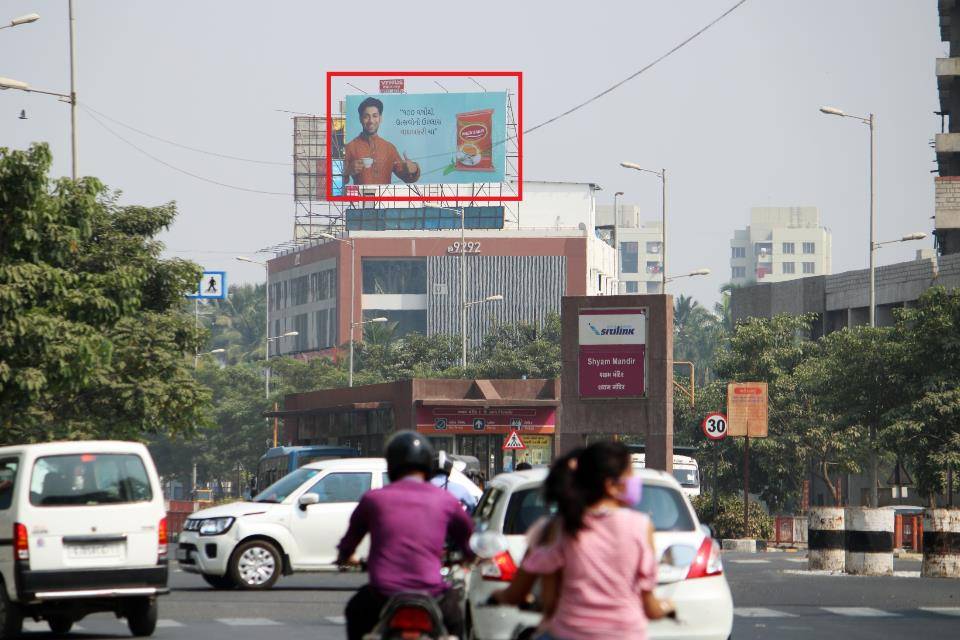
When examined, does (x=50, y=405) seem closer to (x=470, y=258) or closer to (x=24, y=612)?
(x=24, y=612)

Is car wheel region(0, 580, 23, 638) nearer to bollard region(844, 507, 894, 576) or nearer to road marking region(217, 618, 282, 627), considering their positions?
road marking region(217, 618, 282, 627)

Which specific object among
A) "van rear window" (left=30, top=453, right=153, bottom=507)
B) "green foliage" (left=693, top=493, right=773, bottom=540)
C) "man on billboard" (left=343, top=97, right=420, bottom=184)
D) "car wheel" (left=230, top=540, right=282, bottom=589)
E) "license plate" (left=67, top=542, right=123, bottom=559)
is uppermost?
"man on billboard" (left=343, top=97, right=420, bottom=184)

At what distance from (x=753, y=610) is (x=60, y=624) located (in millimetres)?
7129

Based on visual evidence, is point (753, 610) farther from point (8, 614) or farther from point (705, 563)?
point (8, 614)

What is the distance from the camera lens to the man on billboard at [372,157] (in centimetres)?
A: 11375

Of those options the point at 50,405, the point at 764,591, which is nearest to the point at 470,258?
the point at 50,405

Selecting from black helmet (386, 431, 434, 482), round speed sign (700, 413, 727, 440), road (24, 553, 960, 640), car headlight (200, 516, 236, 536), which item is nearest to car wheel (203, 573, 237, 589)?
road (24, 553, 960, 640)

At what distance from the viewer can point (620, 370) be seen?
141ft

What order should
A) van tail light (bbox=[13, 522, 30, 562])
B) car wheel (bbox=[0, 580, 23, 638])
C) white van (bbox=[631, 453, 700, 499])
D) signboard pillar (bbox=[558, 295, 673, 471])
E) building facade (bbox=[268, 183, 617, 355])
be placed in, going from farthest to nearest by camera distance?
building facade (bbox=[268, 183, 617, 355]) < white van (bbox=[631, 453, 700, 499]) < signboard pillar (bbox=[558, 295, 673, 471]) < car wheel (bbox=[0, 580, 23, 638]) < van tail light (bbox=[13, 522, 30, 562])

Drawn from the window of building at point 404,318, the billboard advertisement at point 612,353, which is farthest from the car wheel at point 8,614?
the window of building at point 404,318

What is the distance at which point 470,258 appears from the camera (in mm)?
130000

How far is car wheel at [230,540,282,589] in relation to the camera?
21672 millimetres

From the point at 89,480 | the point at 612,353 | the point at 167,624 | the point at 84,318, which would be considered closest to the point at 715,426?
the point at 612,353

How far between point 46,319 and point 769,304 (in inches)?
2154
